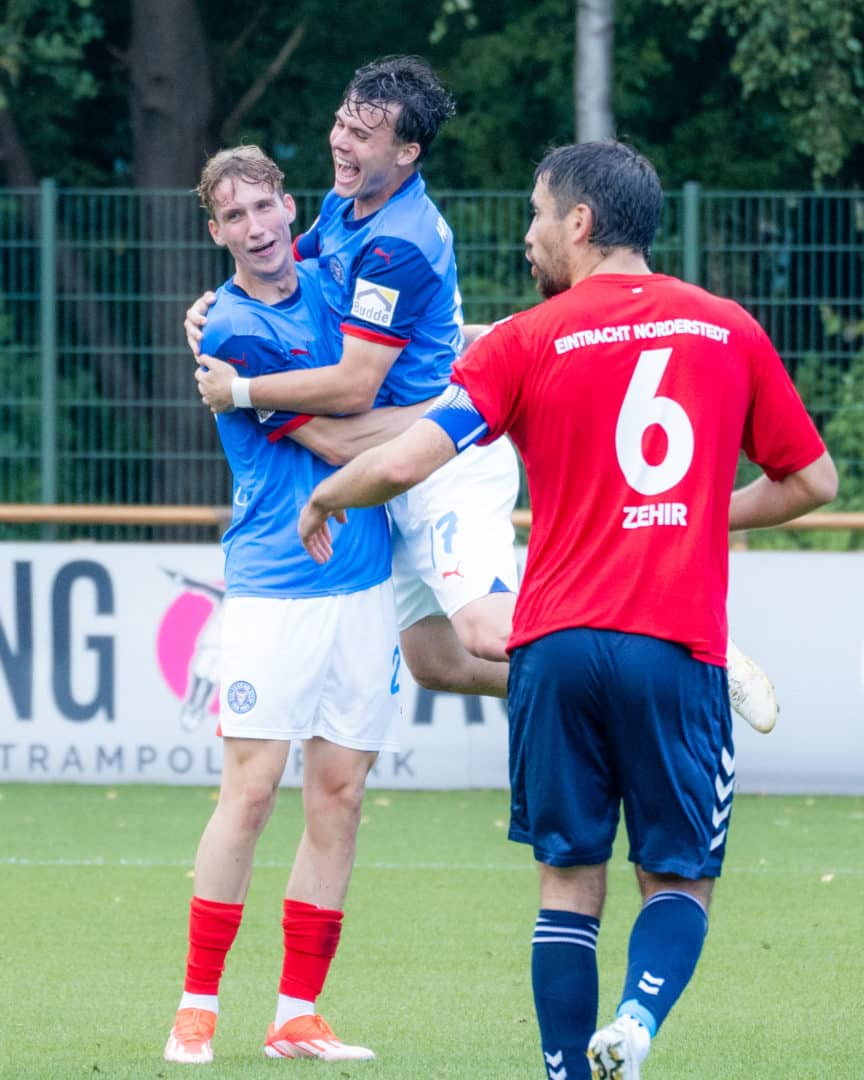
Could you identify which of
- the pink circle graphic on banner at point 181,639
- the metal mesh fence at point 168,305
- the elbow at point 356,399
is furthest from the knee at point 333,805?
the metal mesh fence at point 168,305

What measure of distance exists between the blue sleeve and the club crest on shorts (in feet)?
4.32

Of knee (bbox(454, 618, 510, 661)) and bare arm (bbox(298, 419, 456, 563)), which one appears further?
knee (bbox(454, 618, 510, 661))

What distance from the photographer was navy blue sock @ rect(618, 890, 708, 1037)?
154 inches

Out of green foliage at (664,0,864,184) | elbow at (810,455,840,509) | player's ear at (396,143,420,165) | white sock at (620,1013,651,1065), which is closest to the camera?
white sock at (620,1013,651,1065)

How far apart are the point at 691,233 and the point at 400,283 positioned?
5.88 metres

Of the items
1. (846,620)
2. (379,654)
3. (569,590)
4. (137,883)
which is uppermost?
(569,590)

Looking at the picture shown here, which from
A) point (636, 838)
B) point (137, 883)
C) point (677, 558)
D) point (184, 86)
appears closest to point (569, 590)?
point (677, 558)

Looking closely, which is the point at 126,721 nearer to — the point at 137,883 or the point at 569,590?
the point at 137,883

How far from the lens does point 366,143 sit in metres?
5.27

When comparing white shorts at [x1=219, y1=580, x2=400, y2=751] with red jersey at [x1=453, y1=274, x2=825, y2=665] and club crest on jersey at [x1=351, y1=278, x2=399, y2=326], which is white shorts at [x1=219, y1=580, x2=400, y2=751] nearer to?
club crest on jersey at [x1=351, y1=278, x2=399, y2=326]

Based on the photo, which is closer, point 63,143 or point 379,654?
point 379,654

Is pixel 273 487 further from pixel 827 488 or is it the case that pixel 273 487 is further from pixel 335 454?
pixel 827 488

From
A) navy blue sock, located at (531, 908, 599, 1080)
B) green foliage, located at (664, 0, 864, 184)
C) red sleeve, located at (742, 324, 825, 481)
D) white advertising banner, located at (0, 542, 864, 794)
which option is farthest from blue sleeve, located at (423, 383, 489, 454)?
green foliage, located at (664, 0, 864, 184)

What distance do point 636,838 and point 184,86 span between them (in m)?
13.9
